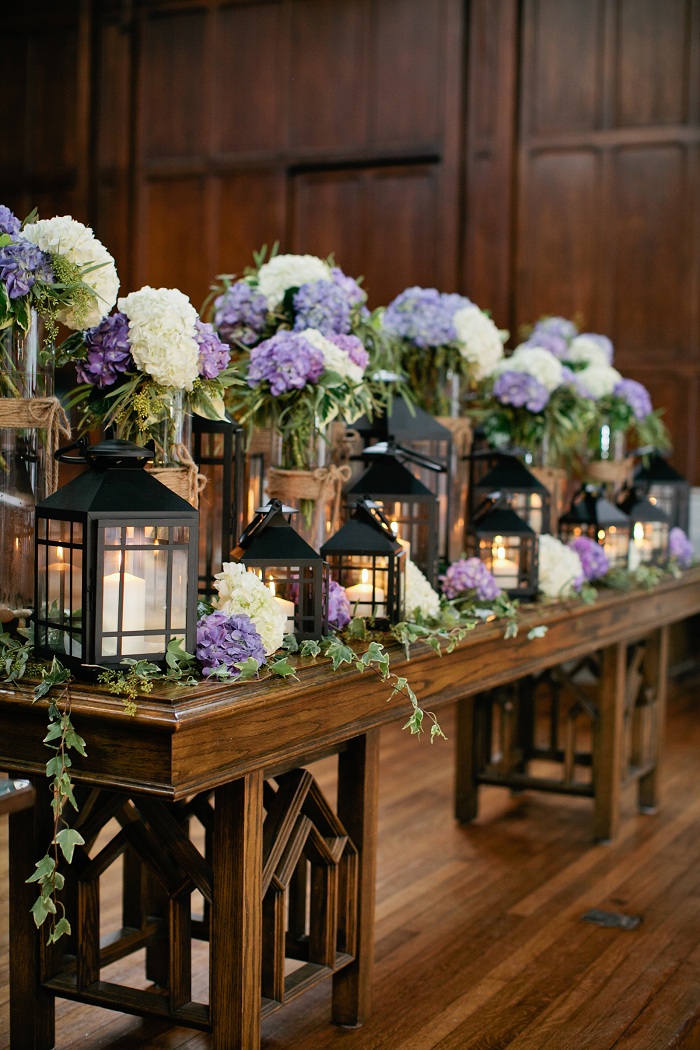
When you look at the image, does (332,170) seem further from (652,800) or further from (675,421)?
(652,800)

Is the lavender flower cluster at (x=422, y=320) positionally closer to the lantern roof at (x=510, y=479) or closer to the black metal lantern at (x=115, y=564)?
the lantern roof at (x=510, y=479)

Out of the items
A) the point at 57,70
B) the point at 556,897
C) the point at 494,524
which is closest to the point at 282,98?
the point at 57,70

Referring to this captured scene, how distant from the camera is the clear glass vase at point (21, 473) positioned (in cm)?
224

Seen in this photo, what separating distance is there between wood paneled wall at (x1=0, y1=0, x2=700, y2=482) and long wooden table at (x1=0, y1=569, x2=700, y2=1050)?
Answer: 14.3 feet

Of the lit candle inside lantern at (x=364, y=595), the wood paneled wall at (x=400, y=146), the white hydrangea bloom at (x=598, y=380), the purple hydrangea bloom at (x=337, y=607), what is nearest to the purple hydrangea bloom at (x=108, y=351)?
the purple hydrangea bloom at (x=337, y=607)

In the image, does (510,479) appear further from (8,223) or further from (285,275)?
(8,223)

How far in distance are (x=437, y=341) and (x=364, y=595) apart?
1.13 m

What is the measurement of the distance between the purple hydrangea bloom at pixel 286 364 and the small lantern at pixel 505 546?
85cm

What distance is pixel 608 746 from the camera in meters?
4.08

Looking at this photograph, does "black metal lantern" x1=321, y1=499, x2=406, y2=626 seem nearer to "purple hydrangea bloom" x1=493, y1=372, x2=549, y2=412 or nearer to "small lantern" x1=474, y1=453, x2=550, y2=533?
"small lantern" x1=474, y1=453, x2=550, y2=533

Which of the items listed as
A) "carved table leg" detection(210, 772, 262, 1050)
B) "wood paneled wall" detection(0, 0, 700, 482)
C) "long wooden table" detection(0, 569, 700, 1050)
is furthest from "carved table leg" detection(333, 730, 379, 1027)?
"wood paneled wall" detection(0, 0, 700, 482)

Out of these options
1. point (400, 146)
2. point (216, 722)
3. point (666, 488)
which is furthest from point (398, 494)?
point (400, 146)

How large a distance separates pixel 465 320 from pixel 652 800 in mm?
2010

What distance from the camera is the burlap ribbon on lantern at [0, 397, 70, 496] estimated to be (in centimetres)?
222
